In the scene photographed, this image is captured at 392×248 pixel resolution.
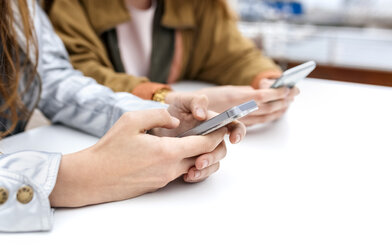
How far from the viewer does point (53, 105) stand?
0.66m

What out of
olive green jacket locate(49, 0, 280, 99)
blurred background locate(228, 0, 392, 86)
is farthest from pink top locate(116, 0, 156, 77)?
blurred background locate(228, 0, 392, 86)

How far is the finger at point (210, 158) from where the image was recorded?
44 cm

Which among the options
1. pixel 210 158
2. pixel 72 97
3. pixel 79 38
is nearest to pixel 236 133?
pixel 210 158

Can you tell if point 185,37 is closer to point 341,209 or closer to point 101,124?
point 101,124

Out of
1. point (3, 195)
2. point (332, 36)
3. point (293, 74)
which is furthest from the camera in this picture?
point (332, 36)

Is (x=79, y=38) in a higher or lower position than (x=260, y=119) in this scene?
higher

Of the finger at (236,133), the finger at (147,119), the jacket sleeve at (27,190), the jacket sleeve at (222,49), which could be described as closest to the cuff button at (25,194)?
the jacket sleeve at (27,190)

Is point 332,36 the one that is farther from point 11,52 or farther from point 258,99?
point 11,52

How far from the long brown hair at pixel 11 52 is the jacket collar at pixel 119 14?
228mm

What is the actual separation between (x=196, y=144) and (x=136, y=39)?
1.87ft

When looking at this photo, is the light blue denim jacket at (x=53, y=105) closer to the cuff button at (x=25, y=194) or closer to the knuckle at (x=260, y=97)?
the cuff button at (x=25, y=194)

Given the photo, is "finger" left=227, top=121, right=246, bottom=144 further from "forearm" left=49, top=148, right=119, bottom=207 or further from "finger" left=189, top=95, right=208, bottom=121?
"forearm" left=49, top=148, right=119, bottom=207

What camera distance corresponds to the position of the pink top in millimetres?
916

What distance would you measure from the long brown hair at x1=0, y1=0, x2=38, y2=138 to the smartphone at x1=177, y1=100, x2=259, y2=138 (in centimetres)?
29
